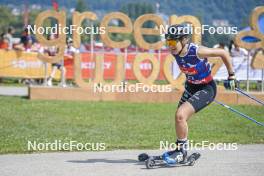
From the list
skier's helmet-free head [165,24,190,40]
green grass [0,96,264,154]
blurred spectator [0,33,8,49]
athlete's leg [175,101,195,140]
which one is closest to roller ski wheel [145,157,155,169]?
athlete's leg [175,101,195,140]

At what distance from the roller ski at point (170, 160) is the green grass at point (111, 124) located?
6.58ft

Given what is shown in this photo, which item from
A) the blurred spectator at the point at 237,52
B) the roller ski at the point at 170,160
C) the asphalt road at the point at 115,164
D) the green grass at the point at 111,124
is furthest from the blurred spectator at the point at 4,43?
the roller ski at the point at 170,160

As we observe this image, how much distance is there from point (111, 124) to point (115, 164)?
459 centimetres

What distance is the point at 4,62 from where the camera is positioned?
23672 millimetres

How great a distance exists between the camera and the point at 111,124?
13.7 metres

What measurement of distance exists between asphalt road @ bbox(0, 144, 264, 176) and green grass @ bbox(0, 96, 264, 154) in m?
0.84

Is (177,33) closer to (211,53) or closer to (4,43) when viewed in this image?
(211,53)

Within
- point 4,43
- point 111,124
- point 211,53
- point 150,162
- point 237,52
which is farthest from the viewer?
point 237,52

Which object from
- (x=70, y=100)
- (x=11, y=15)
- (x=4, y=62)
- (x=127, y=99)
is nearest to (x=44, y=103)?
(x=70, y=100)

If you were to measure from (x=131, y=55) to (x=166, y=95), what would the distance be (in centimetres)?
646

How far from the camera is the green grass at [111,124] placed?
38.6 feet

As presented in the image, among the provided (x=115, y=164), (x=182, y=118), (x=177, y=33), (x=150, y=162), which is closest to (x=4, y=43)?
(x=115, y=164)

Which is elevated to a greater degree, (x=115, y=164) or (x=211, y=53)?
(x=211, y=53)

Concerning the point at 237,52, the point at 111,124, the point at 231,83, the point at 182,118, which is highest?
the point at 237,52
